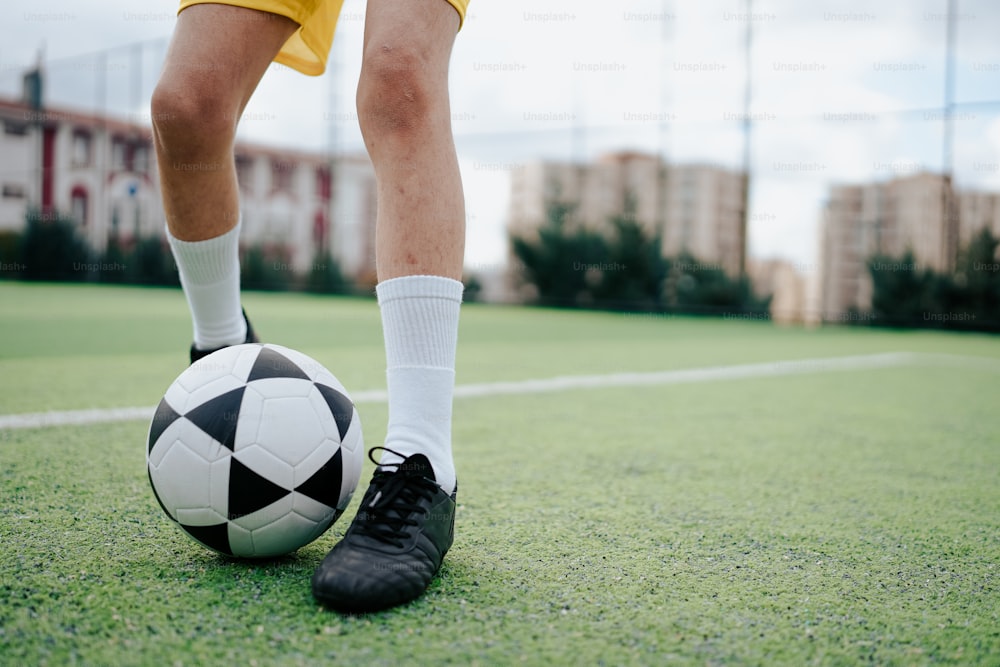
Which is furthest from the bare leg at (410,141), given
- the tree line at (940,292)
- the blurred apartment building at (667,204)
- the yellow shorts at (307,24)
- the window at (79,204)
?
the window at (79,204)

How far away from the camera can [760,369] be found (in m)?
4.51

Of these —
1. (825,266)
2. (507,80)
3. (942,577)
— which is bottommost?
(942,577)

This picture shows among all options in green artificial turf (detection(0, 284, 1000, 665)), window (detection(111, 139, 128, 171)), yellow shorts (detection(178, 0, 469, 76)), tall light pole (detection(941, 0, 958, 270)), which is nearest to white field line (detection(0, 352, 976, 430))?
green artificial turf (detection(0, 284, 1000, 665))

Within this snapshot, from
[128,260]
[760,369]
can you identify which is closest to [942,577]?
[760,369]

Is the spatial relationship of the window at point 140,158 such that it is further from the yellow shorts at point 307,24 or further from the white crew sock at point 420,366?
the white crew sock at point 420,366

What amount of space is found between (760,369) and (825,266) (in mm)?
6962

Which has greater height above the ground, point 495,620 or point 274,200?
point 274,200

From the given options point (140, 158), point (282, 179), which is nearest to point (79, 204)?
point (140, 158)

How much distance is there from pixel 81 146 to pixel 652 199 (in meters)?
18.2

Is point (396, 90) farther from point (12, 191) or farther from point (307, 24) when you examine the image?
point (12, 191)

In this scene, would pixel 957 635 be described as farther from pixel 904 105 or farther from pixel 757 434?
pixel 904 105

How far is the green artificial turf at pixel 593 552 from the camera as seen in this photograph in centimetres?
93

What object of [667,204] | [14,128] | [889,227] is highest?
[14,128]

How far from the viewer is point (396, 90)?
1.28 meters
